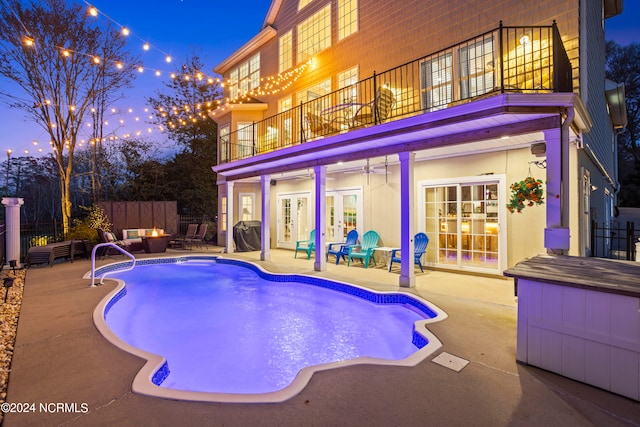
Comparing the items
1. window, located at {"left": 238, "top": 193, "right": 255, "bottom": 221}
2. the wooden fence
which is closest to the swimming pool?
window, located at {"left": 238, "top": 193, "right": 255, "bottom": 221}

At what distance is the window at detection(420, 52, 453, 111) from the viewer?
7180mm

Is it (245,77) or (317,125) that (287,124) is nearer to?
(317,125)

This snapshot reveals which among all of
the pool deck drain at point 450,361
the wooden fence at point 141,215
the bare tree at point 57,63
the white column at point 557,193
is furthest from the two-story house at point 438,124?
the bare tree at point 57,63

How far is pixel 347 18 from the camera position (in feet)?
30.9

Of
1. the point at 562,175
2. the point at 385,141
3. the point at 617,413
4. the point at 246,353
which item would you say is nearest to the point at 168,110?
the point at 385,141

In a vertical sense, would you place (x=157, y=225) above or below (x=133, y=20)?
below

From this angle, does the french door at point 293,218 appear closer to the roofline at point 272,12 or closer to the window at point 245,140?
the window at point 245,140

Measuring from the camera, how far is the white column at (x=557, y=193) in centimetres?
420

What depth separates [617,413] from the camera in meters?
2.17

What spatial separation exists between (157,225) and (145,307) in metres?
8.70

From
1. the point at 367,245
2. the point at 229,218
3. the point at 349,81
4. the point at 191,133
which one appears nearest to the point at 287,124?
the point at 349,81

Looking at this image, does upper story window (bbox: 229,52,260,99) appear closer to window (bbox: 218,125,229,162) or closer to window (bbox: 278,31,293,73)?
window (bbox: 278,31,293,73)

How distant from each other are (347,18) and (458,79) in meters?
4.26

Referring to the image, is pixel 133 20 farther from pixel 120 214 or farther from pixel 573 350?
pixel 573 350
